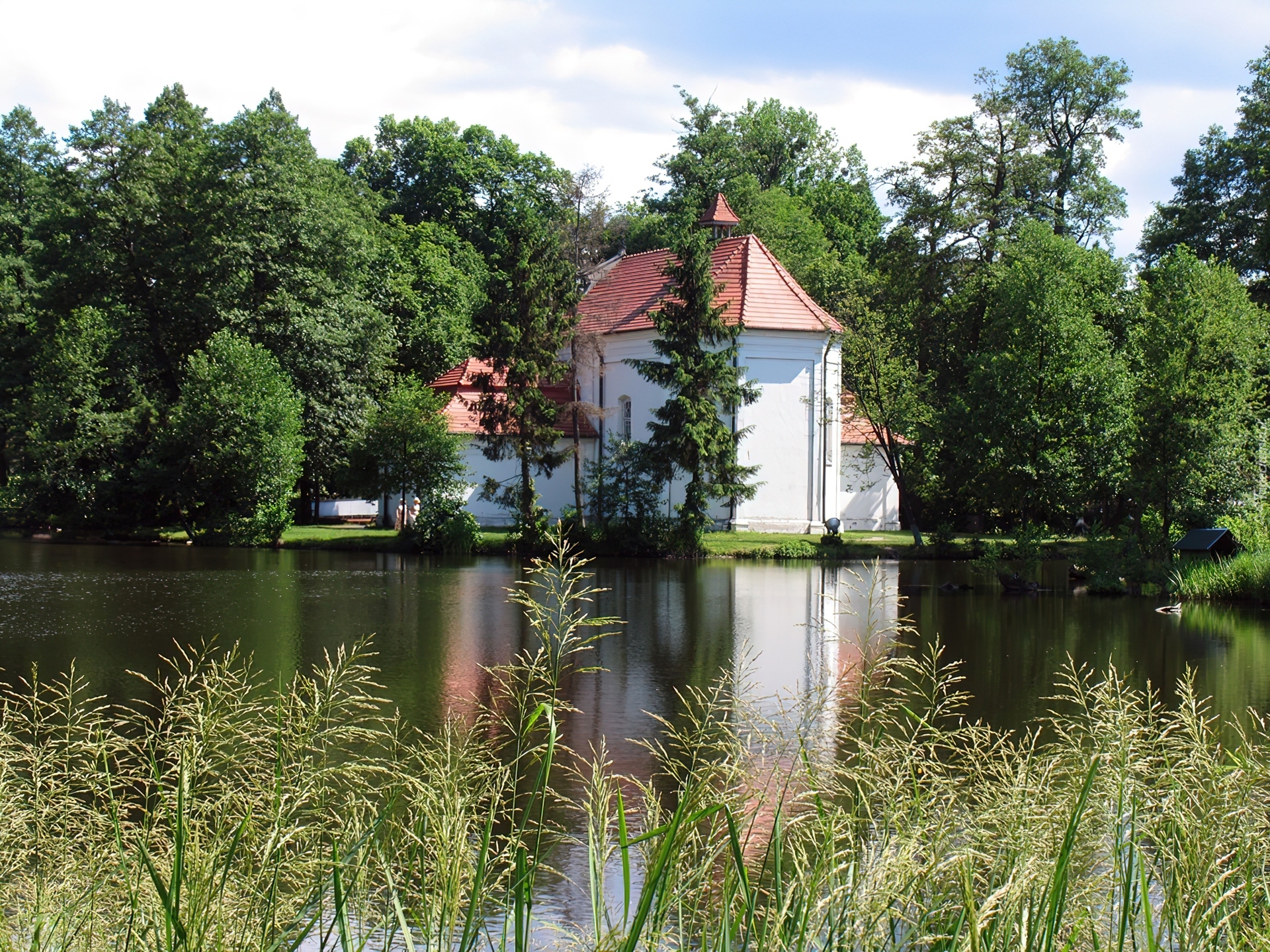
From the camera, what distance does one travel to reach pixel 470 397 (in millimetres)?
42750

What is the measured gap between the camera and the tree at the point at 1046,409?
2564 cm

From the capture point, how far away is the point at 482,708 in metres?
10.5

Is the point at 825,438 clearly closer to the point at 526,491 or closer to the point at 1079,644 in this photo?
the point at 526,491

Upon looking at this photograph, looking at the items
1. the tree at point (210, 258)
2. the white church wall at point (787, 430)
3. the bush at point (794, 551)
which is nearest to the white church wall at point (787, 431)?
the white church wall at point (787, 430)

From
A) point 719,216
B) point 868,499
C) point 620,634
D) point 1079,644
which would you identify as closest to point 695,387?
point 719,216

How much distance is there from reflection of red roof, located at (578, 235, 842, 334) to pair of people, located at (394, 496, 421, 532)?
8.06 metres

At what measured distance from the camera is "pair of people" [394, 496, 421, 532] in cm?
3719

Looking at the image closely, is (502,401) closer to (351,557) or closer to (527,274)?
(527,274)

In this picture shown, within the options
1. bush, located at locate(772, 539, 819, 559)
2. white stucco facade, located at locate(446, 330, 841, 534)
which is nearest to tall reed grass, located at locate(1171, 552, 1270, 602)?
bush, located at locate(772, 539, 819, 559)

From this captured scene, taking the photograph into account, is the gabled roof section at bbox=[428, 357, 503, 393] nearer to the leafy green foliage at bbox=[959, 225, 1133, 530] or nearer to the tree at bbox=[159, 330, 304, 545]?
the tree at bbox=[159, 330, 304, 545]

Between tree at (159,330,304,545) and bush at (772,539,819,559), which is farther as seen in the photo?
tree at (159,330,304,545)

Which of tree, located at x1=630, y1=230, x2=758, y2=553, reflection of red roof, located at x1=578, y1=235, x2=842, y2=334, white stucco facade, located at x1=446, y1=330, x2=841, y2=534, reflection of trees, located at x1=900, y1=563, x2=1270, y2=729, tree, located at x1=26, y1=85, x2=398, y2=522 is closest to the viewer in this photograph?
reflection of trees, located at x1=900, y1=563, x2=1270, y2=729

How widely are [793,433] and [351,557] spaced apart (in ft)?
53.1

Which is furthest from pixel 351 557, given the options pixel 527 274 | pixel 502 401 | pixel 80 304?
pixel 80 304
